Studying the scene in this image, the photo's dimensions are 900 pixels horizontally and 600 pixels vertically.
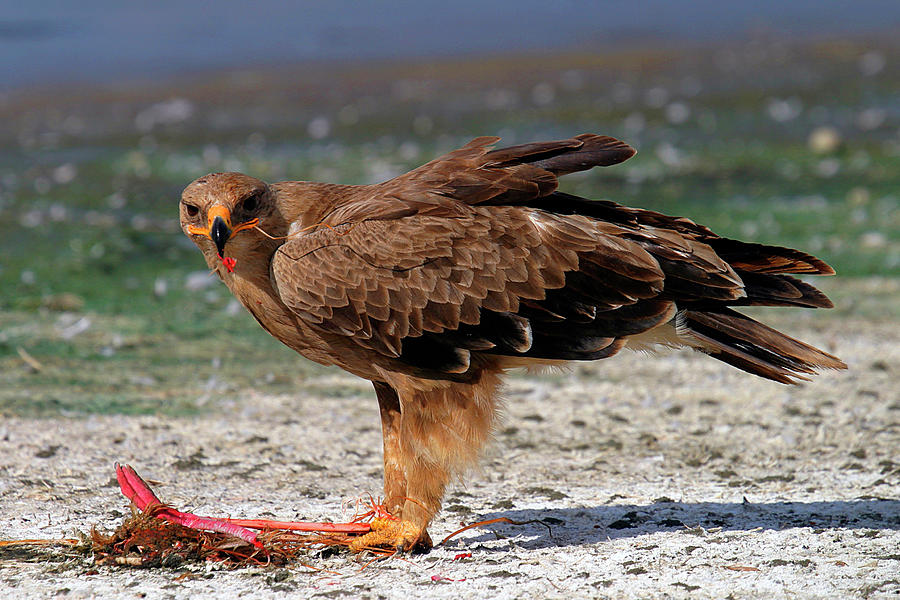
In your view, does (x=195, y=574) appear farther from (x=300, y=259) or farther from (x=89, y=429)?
(x=89, y=429)

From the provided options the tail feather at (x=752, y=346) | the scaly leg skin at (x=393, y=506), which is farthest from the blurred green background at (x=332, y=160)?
the tail feather at (x=752, y=346)

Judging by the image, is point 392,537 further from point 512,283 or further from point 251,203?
point 251,203

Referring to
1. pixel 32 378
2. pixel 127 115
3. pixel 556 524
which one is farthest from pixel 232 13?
pixel 556 524

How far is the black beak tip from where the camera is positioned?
4613mm

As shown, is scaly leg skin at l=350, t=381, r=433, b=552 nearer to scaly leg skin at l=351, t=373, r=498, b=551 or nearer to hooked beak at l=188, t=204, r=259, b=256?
scaly leg skin at l=351, t=373, r=498, b=551

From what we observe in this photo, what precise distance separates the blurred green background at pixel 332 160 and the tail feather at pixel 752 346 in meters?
3.02

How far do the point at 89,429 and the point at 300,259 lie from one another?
7.50 ft

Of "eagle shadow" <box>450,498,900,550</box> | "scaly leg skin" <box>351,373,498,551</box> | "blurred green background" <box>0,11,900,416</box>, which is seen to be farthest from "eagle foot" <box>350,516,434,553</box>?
"blurred green background" <box>0,11,900,416</box>

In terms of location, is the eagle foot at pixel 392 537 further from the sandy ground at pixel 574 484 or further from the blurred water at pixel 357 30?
the blurred water at pixel 357 30

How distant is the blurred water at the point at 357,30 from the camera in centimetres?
2609

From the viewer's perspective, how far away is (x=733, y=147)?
1476 cm

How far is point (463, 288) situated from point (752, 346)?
3.71ft

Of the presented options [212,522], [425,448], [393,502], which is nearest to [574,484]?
[393,502]

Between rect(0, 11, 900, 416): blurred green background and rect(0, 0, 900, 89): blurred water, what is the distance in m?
1.59
